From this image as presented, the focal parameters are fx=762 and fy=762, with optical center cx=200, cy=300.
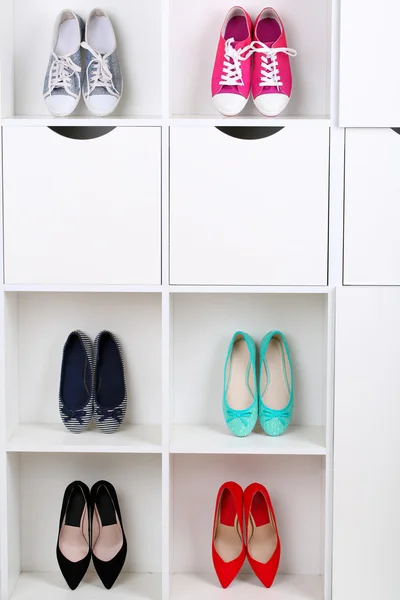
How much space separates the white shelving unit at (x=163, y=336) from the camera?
6.96 feet

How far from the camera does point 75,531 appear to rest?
2.29m

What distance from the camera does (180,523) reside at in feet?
7.86

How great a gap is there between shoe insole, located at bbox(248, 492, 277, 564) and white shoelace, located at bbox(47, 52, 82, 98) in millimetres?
1331

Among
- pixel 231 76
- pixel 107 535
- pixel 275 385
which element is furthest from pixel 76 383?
pixel 231 76

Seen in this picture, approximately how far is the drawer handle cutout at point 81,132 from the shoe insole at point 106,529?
3.45ft

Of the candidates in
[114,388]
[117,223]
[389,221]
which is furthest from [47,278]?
[389,221]

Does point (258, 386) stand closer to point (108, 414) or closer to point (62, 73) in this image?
point (108, 414)

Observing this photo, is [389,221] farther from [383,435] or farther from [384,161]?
[383,435]

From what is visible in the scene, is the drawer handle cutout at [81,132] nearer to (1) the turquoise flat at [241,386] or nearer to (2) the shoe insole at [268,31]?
(2) the shoe insole at [268,31]

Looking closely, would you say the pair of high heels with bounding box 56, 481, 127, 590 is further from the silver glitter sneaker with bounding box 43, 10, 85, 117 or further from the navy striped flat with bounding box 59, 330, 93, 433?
the silver glitter sneaker with bounding box 43, 10, 85, 117

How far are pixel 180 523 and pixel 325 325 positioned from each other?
2.54 ft

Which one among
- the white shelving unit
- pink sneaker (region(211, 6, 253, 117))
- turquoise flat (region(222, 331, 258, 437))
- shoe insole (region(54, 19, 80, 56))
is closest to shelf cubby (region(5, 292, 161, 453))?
the white shelving unit

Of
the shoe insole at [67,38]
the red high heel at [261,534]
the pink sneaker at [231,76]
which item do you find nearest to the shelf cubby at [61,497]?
the red high heel at [261,534]

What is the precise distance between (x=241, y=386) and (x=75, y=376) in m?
0.51
